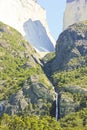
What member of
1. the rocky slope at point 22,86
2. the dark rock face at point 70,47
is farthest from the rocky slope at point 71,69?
the rocky slope at point 22,86

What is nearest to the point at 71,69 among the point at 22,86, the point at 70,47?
the point at 70,47

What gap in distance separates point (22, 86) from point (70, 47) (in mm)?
43483

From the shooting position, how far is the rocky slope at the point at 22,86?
129375 millimetres

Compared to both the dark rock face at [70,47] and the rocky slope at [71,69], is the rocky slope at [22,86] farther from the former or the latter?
the dark rock face at [70,47]

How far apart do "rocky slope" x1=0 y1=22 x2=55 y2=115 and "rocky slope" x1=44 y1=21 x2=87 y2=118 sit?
13.5 ft

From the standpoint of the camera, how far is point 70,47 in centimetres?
17862

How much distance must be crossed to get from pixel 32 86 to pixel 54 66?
46.2 metres

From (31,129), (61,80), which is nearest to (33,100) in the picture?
(61,80)

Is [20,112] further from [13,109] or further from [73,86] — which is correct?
[73,86]

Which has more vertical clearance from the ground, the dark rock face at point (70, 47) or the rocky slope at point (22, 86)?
the dark rock face at point (70, 47)

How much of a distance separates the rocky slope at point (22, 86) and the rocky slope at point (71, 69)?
411cm

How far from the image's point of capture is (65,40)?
184m

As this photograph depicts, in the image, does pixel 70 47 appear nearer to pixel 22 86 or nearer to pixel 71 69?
pixel 71 69

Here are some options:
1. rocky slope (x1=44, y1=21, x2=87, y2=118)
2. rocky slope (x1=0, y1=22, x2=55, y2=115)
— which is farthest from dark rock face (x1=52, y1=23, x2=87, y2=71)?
rocky slope (x1=0, y1=22, x2=55, y2=115)
